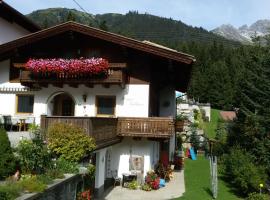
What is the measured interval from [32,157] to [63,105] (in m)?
10.8

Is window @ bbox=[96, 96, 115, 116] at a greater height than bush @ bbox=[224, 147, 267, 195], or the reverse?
window @ bbox=[96, 96, 115, 116]

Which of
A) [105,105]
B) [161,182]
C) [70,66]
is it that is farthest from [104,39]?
[161,182]

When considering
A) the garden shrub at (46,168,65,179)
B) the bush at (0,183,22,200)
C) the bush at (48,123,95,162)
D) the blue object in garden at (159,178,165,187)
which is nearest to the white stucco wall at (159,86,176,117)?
the blue object in garden at (159,178,165,187)

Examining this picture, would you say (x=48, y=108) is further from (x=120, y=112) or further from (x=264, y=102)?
(x=264, y=102)

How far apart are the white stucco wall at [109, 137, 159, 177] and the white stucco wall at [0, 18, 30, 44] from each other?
9562 mm

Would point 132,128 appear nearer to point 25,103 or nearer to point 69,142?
point 69,142

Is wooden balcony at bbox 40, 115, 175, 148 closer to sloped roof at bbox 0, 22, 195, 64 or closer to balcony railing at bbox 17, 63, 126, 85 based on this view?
balcony railing at bbox 17, 63, 126, 85

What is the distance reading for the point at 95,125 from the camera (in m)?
14.9

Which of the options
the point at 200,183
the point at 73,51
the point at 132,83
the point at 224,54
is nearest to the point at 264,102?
the point at 200,183

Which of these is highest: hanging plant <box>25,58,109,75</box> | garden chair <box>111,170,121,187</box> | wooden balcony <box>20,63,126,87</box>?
hanging plant <box>25,58,109,75</box>

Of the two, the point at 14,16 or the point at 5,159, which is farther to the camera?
the point at 14,16

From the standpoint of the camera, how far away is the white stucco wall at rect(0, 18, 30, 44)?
2356cm

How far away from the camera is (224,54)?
97500 millimetres

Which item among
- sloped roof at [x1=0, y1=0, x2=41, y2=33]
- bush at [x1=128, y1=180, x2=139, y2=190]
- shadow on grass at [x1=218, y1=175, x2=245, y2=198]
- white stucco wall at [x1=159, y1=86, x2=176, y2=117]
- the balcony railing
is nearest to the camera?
bush at [x1=128, y1=180, x2=139, y2=190]
